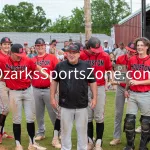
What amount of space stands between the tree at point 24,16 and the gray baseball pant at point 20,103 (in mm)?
55116

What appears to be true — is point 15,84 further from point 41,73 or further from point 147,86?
point 147,86

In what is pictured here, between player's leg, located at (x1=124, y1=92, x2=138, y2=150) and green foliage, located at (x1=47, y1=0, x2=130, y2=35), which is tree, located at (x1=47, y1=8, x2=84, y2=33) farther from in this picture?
player's leg, located at (x1=124, y1=92, x2=138, y2=150)

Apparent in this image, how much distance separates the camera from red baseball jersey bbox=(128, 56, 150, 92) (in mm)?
6418

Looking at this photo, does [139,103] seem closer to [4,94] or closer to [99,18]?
[4,94]

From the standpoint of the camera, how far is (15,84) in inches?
265

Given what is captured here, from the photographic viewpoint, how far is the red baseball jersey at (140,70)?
6.42 metres

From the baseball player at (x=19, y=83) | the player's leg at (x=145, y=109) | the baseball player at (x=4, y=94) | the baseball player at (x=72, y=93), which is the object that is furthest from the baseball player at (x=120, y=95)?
the baseball player at (x=4, y=94)

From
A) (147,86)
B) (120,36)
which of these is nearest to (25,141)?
(147,86)

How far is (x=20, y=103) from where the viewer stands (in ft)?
22.3

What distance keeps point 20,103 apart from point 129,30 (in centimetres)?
1911

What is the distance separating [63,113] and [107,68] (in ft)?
5.27

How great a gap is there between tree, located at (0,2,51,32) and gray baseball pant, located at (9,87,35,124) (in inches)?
2170

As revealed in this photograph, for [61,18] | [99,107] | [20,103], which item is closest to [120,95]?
[99,107]

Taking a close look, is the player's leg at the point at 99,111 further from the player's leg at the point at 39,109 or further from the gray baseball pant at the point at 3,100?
the gray baseball pant at the point at 3,100
